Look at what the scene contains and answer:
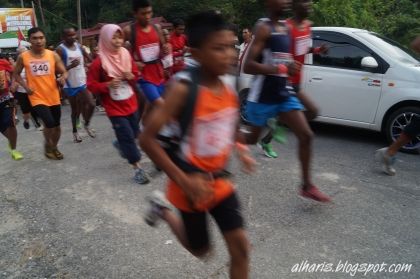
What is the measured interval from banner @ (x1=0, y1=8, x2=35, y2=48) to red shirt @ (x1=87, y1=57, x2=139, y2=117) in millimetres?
16064

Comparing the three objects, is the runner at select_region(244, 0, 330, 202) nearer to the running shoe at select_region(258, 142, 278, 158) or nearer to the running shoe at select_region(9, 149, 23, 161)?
the running shoe at select_region(258, 142, 278, 158)

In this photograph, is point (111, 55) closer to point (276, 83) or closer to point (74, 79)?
point (276, 83)

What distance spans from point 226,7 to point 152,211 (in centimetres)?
1937

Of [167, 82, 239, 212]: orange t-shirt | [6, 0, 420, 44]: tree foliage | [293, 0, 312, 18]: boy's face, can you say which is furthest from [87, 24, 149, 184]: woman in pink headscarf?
[6, 0, 420, 44]: tree foliage

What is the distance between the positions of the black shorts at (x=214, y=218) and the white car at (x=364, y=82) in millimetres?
3601

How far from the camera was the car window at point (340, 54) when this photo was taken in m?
6.08

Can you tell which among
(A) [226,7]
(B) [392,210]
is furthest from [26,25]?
(B) [392,210]

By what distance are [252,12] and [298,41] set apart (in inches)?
735

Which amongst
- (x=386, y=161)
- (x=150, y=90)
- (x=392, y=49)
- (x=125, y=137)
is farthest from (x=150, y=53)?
(x=392, y=49)

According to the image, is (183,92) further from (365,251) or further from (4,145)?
(4,145)

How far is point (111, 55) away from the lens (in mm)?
4781

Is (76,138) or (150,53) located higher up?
(150,53)

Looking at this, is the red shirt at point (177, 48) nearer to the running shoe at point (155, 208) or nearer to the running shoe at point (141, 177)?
the running shoe at point (141, 177)

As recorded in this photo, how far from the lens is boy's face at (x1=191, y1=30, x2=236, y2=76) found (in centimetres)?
213
